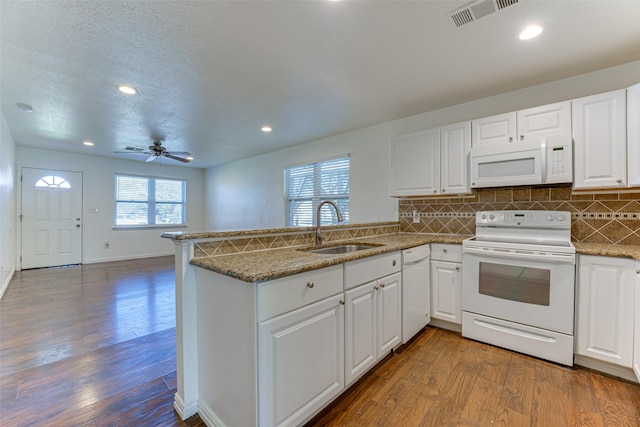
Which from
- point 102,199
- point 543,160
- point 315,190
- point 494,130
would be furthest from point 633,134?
point 102,199

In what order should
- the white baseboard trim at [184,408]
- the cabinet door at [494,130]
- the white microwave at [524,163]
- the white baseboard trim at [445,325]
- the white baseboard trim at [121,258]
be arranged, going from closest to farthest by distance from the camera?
the white baseboard trim at [184,408] → the white microwave at [524,163] → the cabinet door at [494,130] → the white baseboard trim at [445,325] → the white baseboard trim at [121,258]

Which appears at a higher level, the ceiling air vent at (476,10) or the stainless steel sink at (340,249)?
the ceiling air vent at (476,10)

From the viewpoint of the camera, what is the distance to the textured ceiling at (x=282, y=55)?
169 cm

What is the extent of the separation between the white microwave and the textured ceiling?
2.16 ft

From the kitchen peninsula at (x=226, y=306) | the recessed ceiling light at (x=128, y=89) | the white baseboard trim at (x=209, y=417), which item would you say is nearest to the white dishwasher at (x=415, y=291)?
the kitchen peninsula at (x=226, y=306)

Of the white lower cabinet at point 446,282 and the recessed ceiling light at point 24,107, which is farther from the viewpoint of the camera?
the recessed ceiling light at point 24,107

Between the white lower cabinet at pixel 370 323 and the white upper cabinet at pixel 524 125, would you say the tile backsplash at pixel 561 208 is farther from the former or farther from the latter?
the white lower cabinet at pixel 370 323

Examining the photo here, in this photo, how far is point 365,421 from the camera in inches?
60.4

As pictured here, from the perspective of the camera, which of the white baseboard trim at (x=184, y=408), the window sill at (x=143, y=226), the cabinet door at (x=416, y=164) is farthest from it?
the window sill at (x=143, y=226)

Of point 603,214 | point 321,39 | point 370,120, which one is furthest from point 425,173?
point 321,39

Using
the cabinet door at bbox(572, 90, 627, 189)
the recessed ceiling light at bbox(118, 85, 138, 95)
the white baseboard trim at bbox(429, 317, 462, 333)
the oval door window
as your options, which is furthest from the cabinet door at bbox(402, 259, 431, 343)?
the oval door window

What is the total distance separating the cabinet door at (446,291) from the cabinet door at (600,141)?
1207mm

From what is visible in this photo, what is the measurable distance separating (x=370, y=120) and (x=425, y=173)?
1.18 meters

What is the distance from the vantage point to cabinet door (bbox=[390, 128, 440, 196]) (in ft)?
9.66
